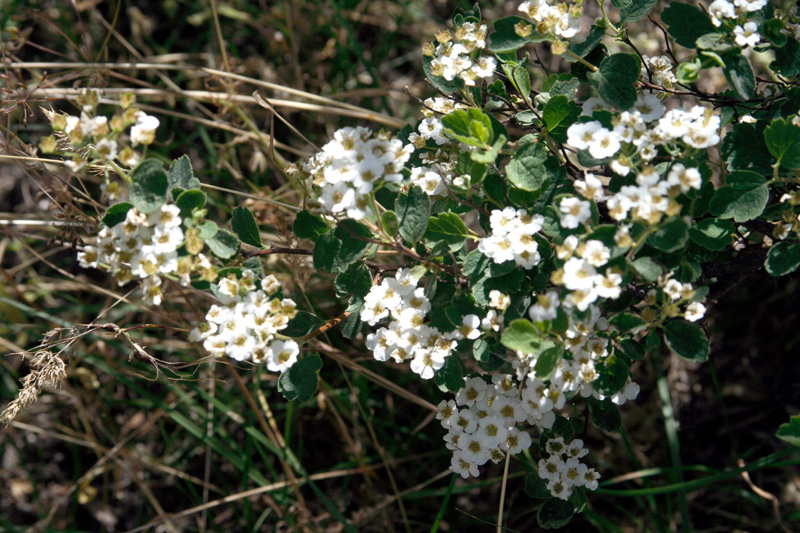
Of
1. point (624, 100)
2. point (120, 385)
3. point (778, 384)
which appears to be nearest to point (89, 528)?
point (120, 385)

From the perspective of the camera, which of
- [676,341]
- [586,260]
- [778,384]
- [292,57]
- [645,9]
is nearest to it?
[586,260]

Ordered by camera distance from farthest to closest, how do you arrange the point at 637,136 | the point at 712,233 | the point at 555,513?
the point at 555,513, the point at 712,233, the point at 637,136

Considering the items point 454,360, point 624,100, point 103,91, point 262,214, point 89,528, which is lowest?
point 89,528

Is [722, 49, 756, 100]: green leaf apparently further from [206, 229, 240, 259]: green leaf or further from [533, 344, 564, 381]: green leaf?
[206, 229, 240, 259]: green leaf

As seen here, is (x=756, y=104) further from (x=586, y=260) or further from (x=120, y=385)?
Answer: (x=120, y=385)

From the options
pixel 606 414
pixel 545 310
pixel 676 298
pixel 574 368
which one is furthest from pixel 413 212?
pixel 606 414

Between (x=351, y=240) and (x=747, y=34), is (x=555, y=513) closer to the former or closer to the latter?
(x=351, y=240)
